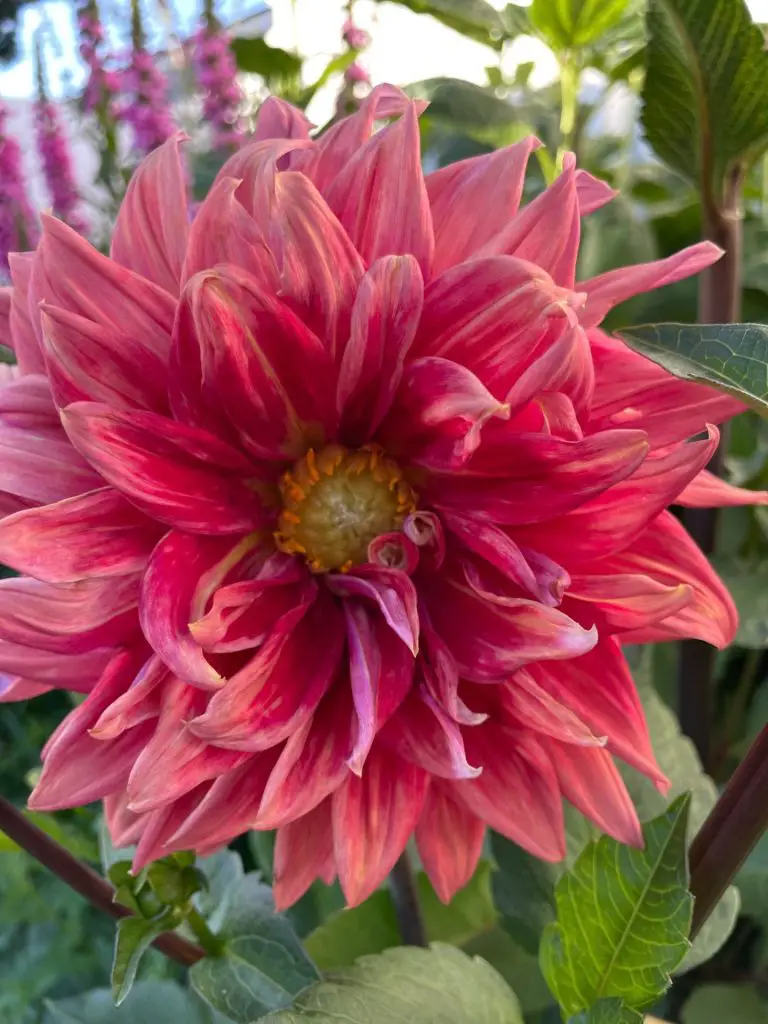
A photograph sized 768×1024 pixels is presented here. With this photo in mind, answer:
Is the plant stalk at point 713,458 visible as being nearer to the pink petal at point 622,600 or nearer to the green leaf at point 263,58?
the pink petal at point 622,600

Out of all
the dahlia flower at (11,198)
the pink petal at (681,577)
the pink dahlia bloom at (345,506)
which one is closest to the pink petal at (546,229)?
the pink dahlia bloom at (345,506)

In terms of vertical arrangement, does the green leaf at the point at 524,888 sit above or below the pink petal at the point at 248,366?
below

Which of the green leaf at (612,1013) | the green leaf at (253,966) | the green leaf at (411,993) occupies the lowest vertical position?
the green leaf at (253,966)

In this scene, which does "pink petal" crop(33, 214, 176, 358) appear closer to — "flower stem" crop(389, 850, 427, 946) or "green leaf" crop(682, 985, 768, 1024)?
"flower stem" crop(389, 850, 427, 946)

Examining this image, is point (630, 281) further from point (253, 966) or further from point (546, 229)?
point (253, 966)

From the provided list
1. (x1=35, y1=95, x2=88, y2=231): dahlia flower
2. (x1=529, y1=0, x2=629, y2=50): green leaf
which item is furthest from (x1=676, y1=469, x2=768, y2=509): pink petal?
(x1=35, y1=95, x2=88, y2=231): dahlia flower

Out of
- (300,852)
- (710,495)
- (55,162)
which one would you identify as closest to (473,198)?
(710,495)

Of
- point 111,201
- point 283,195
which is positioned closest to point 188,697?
point 283,195

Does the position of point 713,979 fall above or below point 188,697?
below

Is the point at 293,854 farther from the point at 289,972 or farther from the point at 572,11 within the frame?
the point at 572,11
